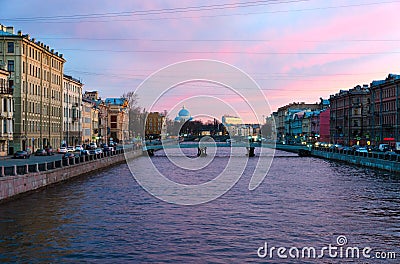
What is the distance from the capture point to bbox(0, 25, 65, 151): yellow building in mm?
73688

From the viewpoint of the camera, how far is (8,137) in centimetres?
6706

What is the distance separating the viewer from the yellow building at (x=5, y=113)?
64.8 metres

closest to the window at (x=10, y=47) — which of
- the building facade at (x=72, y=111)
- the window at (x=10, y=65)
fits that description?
the window at (x=10, y=65)

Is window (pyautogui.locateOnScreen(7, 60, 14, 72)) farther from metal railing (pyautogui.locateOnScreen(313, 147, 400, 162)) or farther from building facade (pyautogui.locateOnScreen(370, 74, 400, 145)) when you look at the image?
building facade (pyautogui.locateOnScreen(370, 74, 400, 145))

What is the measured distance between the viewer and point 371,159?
6750 centimetres

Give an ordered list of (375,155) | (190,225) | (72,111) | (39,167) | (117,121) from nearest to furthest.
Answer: (190,225) < (39,167) < (375,155) < (72,111) < (117,121)

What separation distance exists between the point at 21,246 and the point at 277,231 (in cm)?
1121

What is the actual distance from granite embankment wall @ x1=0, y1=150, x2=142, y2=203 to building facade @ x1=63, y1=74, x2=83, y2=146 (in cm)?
3790

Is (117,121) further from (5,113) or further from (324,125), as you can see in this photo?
(5,113)

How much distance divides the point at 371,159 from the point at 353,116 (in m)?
54.4

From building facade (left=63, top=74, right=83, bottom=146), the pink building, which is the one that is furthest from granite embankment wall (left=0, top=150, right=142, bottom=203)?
the pink building

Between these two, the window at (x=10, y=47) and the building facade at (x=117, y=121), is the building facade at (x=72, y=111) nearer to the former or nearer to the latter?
the window at (x=10, y=47)

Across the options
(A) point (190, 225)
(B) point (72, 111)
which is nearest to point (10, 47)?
(B) point (72, 111)

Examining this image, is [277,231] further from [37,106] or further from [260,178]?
[37,106]
